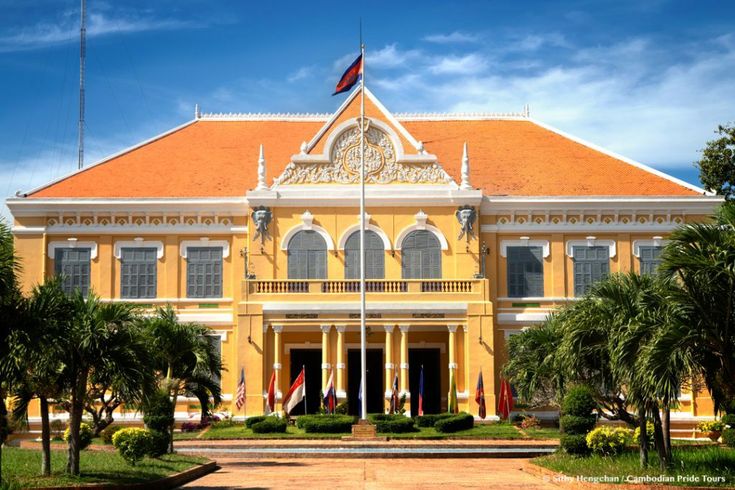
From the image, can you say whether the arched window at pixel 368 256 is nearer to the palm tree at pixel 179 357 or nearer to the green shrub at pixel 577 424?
the palm tree at pixel 179 357

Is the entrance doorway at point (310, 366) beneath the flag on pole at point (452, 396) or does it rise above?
above

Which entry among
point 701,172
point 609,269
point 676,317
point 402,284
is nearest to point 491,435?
point 402,284

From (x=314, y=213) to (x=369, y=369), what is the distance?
666 centimetres

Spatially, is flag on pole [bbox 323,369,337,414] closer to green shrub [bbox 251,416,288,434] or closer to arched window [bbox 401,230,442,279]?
green shrub [bbox 251,416,288,434]

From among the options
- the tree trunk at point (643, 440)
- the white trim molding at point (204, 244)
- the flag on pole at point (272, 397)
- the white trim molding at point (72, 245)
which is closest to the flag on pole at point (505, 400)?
the flag on pole at point (272, 397)

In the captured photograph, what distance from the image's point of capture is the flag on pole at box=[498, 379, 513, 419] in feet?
126

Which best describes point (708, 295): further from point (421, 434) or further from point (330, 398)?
point (330, 398)

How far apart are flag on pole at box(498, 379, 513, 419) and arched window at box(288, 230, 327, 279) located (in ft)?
27.5

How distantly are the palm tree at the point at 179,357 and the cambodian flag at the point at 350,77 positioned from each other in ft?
37.9

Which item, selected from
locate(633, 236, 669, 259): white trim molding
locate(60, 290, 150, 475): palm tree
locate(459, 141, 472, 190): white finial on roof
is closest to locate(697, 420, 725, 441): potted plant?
locate(633, 236, 669, 259): white trim molding

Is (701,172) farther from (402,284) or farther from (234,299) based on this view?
(234,299)

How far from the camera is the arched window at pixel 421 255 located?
137ft

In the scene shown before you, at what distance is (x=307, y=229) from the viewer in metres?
41.7

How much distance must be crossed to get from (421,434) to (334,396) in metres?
5.39
